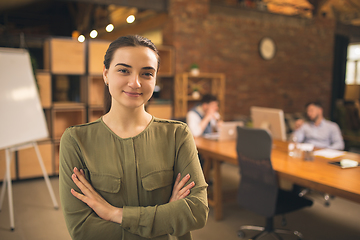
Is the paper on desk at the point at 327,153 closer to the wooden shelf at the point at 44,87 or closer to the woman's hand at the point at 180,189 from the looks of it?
the woman's hand at the point at 180,189

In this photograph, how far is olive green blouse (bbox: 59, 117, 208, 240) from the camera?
101 cm

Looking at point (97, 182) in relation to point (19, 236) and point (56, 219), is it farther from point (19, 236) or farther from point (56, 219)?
point (56, 219)

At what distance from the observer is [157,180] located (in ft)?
3.49

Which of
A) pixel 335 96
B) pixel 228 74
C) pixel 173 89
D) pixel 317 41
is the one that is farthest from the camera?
pixel 335 96

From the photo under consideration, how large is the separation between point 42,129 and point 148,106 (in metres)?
1.98

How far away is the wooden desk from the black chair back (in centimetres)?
12

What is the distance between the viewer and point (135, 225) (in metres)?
1.00

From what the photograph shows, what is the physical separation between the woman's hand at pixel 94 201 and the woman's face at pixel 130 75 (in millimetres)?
289

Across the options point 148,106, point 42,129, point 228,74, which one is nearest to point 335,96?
point 228,74

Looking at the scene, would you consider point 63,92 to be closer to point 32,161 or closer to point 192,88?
point 32,161

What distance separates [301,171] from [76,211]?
6.28 ft

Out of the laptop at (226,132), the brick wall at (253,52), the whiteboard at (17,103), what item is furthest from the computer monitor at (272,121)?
the whiteboard at (17,103)

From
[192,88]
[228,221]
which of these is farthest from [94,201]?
[192,88]

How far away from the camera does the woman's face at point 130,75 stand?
1.01 m
